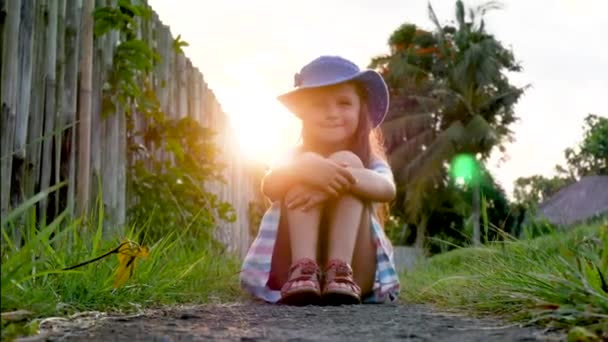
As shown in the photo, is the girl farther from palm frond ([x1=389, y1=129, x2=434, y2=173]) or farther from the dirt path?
palm frond ([x1=389, y1=129, x2=434, y2=173])

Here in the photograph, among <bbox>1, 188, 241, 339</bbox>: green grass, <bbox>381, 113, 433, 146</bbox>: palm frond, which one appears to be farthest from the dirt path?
<bbox>381, 113, 433, 146</bbox>: palm frond

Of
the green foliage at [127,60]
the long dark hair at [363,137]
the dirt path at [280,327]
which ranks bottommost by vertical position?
the dirt path at [280,327]

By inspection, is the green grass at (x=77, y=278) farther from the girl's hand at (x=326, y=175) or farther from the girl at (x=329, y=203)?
the girl's hand at (x=326, y=175)

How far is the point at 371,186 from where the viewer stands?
8.67ft

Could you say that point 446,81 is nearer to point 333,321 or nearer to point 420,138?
point 420,138

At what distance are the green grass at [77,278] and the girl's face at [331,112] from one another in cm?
78

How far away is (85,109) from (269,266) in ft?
3.49

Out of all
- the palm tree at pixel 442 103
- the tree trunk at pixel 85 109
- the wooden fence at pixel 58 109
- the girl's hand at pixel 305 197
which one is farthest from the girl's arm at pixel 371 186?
the palm tree at pixel 442 103

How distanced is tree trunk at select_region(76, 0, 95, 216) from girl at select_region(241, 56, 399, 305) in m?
0.77

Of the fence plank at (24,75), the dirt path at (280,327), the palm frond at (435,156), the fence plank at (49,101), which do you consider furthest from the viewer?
the palm frond at (435,156)

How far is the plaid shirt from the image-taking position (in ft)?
8.96

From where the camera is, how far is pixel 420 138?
1000 inches

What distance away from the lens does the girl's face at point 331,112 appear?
9.62 ft

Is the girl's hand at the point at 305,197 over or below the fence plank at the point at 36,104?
below
